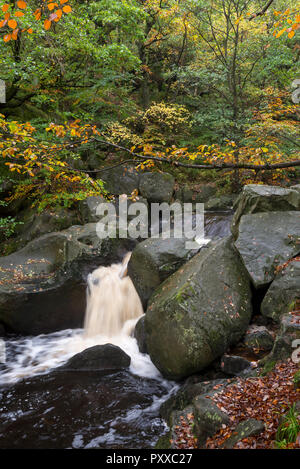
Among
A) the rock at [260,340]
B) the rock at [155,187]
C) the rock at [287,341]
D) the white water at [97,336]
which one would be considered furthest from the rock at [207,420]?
the rock at [155,187]

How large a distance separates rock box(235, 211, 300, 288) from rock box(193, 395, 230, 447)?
3.02 meters

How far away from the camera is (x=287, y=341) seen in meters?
4.45

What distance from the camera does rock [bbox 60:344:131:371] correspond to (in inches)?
254

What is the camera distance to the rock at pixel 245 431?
3.08 m

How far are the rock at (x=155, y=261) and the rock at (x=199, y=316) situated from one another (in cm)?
106

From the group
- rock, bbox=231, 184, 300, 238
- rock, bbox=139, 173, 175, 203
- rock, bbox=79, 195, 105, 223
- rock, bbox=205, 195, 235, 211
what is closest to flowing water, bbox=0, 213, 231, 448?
rock, bbox=79, 195, 105, 223

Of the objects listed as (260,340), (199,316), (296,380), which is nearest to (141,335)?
(199,316)

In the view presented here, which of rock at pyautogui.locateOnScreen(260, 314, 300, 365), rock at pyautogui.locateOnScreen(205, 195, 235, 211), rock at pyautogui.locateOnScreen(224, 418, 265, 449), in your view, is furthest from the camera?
rock at pyautogui.locateOnScreen(205, 195, 235, 211)

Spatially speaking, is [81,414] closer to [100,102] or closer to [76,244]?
[76,244]

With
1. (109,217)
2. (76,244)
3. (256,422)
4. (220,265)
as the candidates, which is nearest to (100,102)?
(109,217)

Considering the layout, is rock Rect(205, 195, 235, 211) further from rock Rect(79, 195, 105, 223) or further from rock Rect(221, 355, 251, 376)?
rock Rect(221, 355, 251, 376)

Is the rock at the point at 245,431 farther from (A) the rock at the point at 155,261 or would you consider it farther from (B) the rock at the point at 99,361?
(A) the rock at the point at 155,261

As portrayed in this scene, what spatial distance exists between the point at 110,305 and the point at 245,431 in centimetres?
560

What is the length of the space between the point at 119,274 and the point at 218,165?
6.05 m
